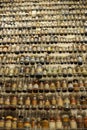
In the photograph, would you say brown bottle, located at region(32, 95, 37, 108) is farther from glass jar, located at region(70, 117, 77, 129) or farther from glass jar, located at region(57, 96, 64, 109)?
glass jar, located at region(70, 117, 77, 129)

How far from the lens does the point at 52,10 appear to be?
6.81 m

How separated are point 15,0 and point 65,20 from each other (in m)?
1.49

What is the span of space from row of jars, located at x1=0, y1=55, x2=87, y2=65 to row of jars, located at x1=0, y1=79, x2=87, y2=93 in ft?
1.60

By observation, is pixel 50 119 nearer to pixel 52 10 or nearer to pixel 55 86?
pixel 55 86

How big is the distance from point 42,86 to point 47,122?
0.78 metres

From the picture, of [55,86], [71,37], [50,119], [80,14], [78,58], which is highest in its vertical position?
[80,14]

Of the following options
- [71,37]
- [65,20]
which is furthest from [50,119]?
[65,20]

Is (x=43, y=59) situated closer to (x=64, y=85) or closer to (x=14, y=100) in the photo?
(x=64, y=85)

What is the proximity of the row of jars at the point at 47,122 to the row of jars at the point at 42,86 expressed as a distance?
55 cm

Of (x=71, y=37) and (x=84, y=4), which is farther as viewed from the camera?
(x=84, y=4)

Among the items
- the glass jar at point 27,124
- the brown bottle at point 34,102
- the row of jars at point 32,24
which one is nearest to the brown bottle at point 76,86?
the brown bottle at point 34,102

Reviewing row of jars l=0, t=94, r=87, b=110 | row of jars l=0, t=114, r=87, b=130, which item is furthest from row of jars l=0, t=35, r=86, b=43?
row of jars l=0, t=114, r=87, b=130

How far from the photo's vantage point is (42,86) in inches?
208

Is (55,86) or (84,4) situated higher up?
(84,4)
